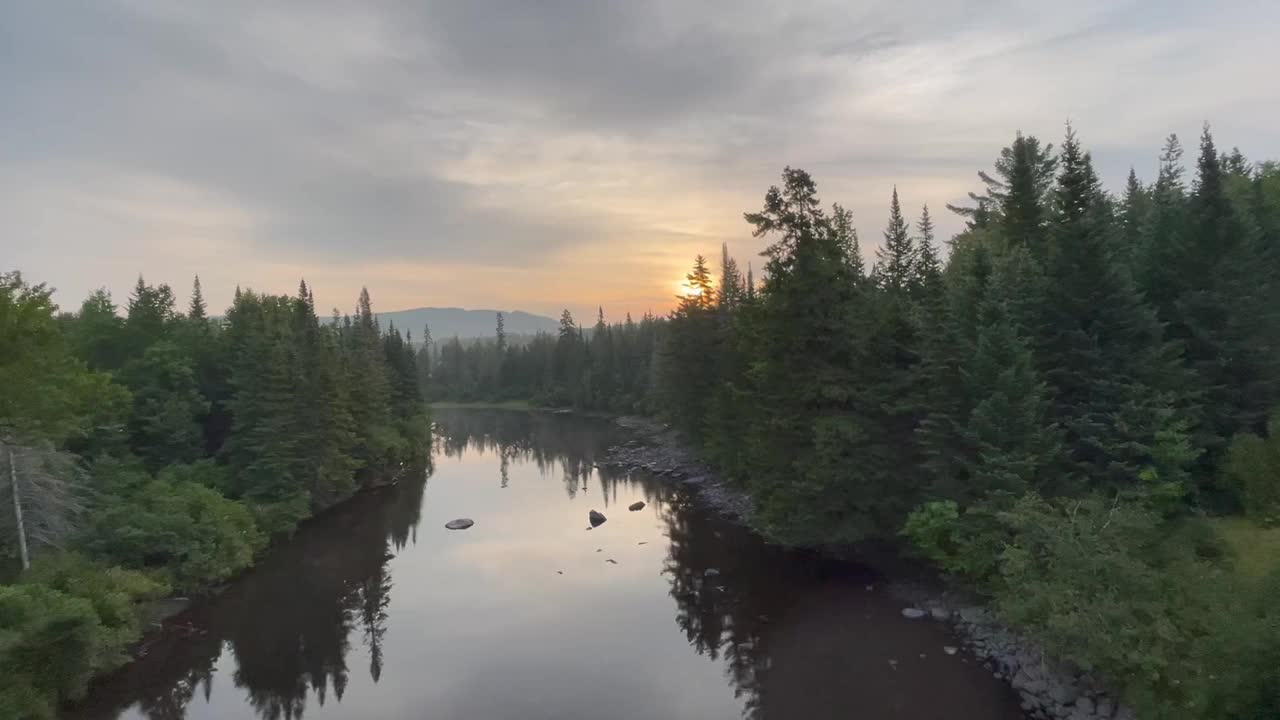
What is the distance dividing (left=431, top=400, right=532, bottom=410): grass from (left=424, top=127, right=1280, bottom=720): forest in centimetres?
10862

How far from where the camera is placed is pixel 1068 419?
83.6ft

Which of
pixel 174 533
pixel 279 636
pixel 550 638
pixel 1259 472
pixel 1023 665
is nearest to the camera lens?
pixel 1023 665

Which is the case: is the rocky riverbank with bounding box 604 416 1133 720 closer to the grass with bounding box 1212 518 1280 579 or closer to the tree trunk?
the grass with bounding box 1212 518 1280 579

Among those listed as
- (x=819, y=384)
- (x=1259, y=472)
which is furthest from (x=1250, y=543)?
(x=819, y=384)

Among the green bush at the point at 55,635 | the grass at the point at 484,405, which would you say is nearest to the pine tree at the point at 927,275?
the green bush at the point at 55,635

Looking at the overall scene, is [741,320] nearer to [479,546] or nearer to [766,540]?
[766,540]

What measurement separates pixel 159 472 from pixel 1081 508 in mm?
45173

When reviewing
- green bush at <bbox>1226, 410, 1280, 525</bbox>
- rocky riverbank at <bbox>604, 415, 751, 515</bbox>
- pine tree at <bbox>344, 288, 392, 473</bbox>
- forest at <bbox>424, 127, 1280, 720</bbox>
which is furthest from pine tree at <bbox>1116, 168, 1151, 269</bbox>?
pine tree at <bbox>344, 288, 392, 473</bbox>

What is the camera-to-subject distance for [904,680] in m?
22.3

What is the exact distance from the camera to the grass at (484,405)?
5551 inches

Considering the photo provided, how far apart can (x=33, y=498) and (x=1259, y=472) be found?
1714 inches

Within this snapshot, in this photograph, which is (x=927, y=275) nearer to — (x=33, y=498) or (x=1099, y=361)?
(x=1099, y=361)

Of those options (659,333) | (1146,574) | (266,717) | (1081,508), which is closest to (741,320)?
(1081,508)

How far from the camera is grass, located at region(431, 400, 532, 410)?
14100 cm
